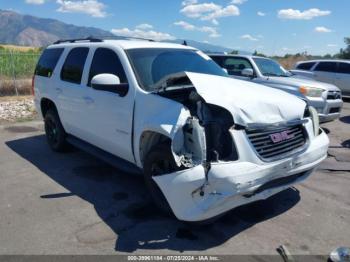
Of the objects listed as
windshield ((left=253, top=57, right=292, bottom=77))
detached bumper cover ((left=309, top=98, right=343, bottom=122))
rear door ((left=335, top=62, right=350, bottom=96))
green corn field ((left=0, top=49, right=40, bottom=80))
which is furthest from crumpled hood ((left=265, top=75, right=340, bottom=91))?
green corn field ((left=0, top=49, right=40, bottom=80))

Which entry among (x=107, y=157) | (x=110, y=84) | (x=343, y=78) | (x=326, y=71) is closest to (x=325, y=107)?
(x=107, y=157)

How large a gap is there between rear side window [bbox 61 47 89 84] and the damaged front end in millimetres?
2287

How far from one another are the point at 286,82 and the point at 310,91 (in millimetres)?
667

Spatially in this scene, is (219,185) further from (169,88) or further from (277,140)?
(169,88)

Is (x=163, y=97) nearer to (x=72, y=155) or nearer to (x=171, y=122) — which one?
(x=171, y=122)

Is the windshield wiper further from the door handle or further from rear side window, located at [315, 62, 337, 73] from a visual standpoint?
rear side window, located at [315, 62, 337, 73]

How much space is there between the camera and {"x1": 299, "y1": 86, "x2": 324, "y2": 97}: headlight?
8383 millimetres

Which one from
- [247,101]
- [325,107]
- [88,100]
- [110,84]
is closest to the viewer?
[247,101]

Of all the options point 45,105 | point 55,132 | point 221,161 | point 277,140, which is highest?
point 277,140

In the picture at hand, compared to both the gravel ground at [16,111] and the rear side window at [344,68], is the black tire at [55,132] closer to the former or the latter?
the gravel ground at [16,111]

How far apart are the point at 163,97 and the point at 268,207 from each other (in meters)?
1.81

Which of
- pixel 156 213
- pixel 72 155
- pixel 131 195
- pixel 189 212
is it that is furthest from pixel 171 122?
pixel 72 155

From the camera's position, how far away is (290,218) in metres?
4.07

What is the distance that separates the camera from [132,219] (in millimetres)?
4090
